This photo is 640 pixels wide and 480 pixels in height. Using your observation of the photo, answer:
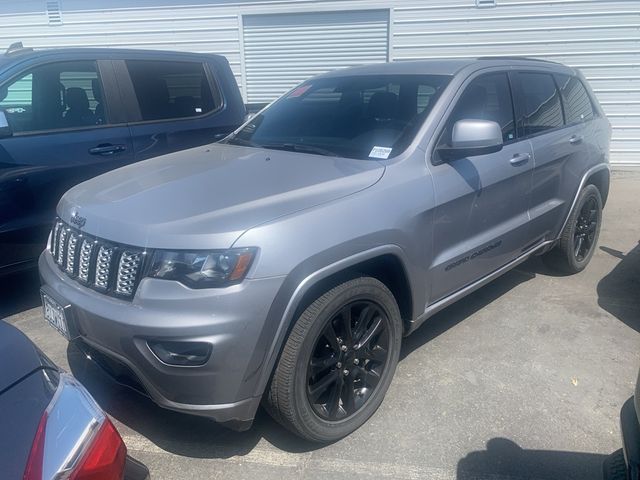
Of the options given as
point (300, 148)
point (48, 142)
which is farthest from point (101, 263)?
point (48, 142)

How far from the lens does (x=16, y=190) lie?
3.94 m

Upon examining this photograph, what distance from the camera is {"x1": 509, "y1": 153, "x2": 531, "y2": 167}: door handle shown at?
3698 mm

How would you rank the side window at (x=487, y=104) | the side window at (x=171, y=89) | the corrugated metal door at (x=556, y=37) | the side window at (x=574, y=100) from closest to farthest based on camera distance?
the side window at (x=487, y=104), the side window at (x=574, y=100), the side window at (x=171, y=89), the corrugated metal door at (x=556, y=37)

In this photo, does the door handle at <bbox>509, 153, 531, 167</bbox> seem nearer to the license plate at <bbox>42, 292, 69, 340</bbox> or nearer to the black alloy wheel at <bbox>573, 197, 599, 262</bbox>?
the black alloy wheel at <bbox>573, 197, 599, 262</bbox>

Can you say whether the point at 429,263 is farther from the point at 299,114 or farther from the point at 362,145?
the point at 299,114

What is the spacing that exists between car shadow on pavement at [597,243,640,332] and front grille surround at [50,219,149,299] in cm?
343

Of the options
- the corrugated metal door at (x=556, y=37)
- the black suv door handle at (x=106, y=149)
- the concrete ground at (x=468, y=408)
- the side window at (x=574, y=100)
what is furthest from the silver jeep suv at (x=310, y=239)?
the corrugated metal door at (x=556, y=37)

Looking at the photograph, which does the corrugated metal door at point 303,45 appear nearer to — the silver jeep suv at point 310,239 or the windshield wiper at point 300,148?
the silver jeep suv at point 310,239

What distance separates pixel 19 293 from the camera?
464 cm

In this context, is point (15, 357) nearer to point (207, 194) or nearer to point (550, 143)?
point (207, 194)

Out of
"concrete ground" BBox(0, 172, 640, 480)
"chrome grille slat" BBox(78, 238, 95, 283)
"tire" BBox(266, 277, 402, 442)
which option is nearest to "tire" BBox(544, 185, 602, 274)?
"concrete ground" BBox(0, 172, 640, 480)

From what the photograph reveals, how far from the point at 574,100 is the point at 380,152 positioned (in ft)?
8.33

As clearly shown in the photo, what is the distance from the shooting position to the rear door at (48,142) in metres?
3.96

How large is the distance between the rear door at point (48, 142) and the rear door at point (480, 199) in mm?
2760
